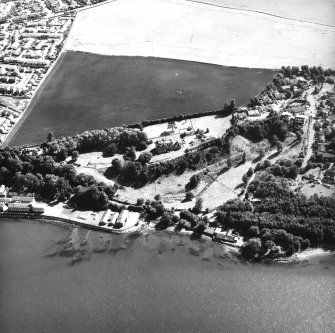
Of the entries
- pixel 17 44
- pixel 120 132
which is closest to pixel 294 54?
pixel 120 132

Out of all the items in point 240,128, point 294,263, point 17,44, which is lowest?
point 294,263

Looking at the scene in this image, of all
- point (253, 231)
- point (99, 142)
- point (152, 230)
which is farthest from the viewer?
point (99, 142)

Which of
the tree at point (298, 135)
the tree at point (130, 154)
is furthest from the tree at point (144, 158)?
the tree at point (298, 135)

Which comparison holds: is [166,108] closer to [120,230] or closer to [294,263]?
[120,230]

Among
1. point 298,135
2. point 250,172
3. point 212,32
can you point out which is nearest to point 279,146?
point 298,135

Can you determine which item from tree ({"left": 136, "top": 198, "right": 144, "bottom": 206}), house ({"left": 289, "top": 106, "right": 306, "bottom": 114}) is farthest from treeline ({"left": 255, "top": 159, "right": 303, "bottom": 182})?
tree ({"left": 136, "top": 198, "right": 144, "bottom": 206})

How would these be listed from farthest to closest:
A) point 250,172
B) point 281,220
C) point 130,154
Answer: point 130,154, point 250,172, point 281,220

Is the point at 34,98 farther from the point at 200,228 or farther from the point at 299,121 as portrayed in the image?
the point at 299,121
